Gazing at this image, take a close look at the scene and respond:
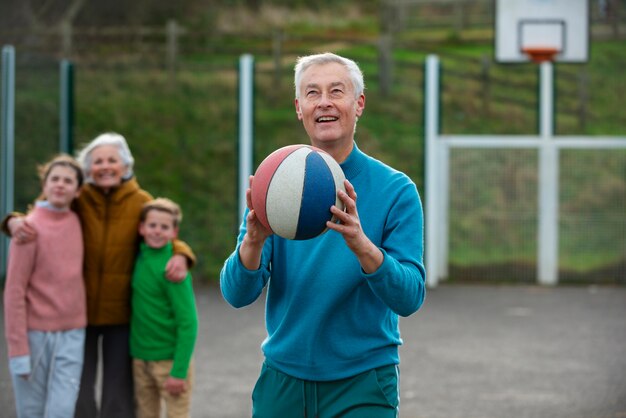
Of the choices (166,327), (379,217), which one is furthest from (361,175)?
(166,327)

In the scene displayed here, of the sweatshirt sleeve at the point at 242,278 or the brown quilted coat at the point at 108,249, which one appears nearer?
the sweatshirt sleeve at the point at 242,278

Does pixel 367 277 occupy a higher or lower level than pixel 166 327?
higher

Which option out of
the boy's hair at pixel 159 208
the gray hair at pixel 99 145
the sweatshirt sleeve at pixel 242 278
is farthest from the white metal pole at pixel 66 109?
the sweatshirt sleeve at pixel 242 278

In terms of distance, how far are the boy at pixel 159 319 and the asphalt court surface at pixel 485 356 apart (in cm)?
131

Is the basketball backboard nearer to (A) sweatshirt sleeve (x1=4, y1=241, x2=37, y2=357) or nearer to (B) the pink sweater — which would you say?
(B) the pink sweater

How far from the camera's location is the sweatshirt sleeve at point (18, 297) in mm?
5402

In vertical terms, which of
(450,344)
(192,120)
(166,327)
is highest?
(192,120)

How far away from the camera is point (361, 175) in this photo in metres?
3.64

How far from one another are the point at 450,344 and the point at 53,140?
18.8 feet

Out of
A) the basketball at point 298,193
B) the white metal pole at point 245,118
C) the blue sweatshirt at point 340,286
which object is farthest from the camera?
the white metal pole at point 245,118

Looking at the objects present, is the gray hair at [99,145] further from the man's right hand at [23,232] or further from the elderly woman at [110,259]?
the man's right hand at [23,232]

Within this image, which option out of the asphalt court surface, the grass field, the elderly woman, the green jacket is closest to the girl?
the elderly woman

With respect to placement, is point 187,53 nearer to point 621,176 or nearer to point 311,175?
point 621,176

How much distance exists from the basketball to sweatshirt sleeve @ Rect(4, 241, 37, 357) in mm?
2352
